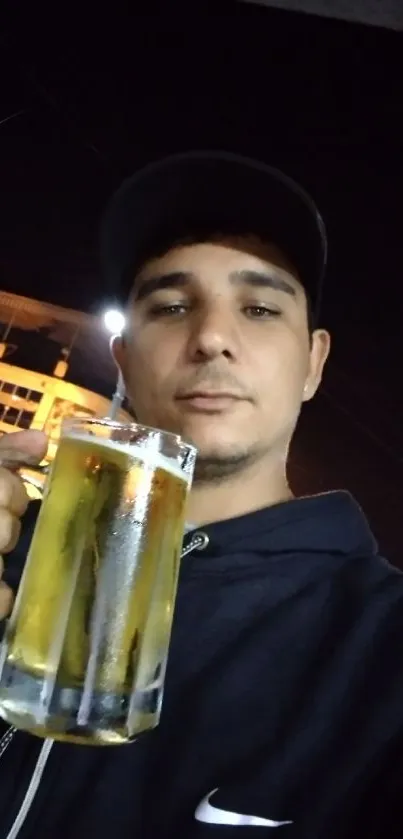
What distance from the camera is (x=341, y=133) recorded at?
2328 mm

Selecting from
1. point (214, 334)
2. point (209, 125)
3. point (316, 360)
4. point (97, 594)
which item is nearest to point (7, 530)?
→ point (97, 594)

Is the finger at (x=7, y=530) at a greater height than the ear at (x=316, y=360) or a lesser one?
lesser

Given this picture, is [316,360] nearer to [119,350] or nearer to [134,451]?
[119,350]

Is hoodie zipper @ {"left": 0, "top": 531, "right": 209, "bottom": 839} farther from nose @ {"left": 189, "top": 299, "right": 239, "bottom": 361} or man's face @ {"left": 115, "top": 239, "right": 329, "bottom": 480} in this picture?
nose @ {"left": 189, "top": 299, "right": 239, "bottom": 361}

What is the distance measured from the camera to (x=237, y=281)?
1.19 metres

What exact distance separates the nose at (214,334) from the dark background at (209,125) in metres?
1.22


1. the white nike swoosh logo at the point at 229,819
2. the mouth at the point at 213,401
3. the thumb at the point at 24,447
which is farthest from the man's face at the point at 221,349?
the white nike swoosh logo at the point at 229,819

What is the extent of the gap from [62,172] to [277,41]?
3.80 feet

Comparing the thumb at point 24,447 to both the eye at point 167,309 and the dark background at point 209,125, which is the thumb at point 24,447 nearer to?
the eye at point 167,309

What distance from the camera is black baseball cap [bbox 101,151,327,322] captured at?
1215 mm

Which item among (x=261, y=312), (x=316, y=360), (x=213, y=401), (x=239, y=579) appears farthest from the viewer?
(x=316, y=360)

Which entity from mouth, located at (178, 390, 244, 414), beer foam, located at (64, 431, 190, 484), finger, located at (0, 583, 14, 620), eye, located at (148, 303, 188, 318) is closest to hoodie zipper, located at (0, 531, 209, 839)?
finger, located at (0, 583, 14, 620)

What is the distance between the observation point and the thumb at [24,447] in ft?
2.84

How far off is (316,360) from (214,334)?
0.37 m
